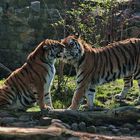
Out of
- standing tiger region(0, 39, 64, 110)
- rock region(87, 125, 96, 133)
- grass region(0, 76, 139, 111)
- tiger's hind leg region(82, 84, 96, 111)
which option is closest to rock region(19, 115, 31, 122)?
standing tiger region(0, 39, 64, 110)

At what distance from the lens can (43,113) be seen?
8.98m

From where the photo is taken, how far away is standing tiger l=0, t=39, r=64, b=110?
967 centimetres

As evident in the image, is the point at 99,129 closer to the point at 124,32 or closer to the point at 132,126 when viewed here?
the point at 132,126

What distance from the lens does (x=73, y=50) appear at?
10.4 meters

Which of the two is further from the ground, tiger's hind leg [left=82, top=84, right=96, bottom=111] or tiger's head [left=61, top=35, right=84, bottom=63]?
tiger's head [left=61, top=35, right=84, bottom=63]

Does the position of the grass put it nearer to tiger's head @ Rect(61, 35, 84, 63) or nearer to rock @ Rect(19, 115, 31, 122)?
tiger's head @ Rect(61, 35, 84, 63)

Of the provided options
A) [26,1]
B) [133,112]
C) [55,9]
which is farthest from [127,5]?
[133,112]

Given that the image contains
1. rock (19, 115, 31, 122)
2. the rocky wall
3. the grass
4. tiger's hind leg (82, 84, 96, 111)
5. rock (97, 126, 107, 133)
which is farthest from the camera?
the rocky wall

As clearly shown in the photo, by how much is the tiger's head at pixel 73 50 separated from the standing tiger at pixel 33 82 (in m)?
0.45

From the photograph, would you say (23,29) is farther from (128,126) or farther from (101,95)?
(128,126)

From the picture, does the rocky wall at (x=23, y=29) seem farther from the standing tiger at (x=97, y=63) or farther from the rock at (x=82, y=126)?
the rock at (x=82, y=126)

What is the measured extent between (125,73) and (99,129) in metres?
2.39

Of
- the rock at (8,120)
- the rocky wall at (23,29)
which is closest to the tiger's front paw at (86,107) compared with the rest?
the rock at (8,120)

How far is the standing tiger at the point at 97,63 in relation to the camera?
10359 mm
